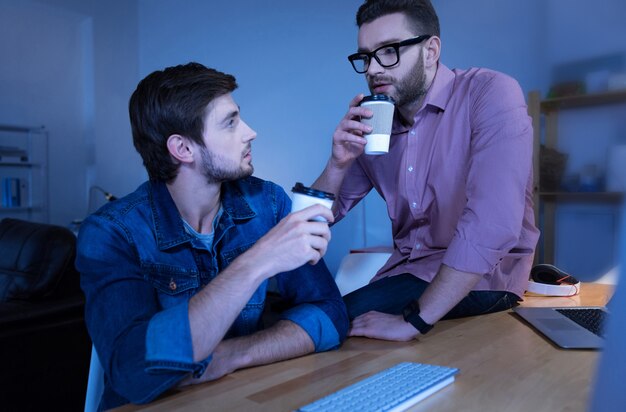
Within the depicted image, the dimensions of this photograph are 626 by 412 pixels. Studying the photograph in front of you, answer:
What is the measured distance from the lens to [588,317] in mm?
1242

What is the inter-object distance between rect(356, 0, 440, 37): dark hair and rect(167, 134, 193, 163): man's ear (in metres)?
0.67

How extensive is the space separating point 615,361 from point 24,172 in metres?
5.79

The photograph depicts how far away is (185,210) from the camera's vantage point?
1279 millimetres

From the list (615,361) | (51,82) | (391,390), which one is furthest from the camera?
(51,82)

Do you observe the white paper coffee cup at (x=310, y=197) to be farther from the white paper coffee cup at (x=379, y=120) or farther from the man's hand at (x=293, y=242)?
the white paper coffee cup at (x=379, y=120)

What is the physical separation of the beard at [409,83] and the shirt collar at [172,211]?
0.55 m

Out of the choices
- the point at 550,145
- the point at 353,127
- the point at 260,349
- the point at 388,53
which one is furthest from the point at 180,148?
the point at 550,145

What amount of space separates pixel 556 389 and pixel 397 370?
25cm

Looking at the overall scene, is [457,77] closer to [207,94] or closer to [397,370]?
[207,94]

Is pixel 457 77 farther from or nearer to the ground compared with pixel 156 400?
farther from the ground

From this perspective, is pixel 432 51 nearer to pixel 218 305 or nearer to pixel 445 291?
pixel 445 291

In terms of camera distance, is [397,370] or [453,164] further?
[453,164]

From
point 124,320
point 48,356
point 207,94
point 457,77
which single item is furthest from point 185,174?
point 48,356

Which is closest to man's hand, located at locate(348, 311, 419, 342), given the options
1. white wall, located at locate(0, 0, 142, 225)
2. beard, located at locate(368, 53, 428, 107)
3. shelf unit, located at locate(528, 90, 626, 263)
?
beard, located at locate(368, 53, 428, 107)
